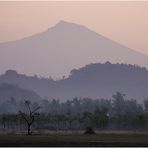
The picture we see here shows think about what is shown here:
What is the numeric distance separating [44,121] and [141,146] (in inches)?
3179

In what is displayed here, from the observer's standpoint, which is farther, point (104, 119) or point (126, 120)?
point (126, 120)

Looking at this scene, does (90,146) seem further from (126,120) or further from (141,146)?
(126,120)

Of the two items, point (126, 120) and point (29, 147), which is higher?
point (126, 120)

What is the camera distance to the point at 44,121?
14350cm

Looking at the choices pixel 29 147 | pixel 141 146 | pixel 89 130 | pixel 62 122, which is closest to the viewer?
pixel 29 147

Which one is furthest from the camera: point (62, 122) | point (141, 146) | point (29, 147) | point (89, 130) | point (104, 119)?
point (62, 122)

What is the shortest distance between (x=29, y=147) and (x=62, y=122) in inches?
3586

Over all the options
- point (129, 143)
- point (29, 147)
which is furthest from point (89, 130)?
point (29, 147)

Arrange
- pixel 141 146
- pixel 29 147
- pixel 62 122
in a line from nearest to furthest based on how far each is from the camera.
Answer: pixel 29 147, pixel 141 146, pixel 62 122

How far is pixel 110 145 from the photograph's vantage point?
209ft

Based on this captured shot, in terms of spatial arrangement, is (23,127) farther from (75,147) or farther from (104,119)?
(75,147)

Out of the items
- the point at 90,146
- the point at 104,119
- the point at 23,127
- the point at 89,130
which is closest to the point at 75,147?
the point at 90,146

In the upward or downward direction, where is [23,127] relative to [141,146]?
upward

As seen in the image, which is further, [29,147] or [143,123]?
[143,123]
